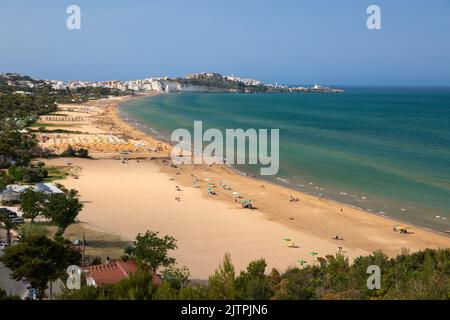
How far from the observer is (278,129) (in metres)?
58.2

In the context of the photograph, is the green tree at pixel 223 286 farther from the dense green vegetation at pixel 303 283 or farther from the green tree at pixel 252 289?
the green tree at pixel 252 289

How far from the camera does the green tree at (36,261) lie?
1120cm

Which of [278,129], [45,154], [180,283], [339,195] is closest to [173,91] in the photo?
[278,129]

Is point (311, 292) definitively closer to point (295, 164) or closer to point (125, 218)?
point (125, 218)

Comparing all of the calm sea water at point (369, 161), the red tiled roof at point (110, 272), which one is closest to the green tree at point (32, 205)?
the red tiled roof at point (110, 272)

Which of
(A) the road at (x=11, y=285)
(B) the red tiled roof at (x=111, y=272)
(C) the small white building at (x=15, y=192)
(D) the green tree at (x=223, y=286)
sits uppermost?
(D) the green tree at (x=223, y=286)

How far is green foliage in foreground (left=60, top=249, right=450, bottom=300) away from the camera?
8.55 metres

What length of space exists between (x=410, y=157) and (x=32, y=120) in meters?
40.6

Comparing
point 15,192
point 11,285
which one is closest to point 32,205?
point 15,192

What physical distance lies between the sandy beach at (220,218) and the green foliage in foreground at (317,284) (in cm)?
451

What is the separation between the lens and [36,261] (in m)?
11.2

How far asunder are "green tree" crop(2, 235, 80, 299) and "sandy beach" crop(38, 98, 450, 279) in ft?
16.4

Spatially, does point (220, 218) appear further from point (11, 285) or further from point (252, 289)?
point (252, 289)

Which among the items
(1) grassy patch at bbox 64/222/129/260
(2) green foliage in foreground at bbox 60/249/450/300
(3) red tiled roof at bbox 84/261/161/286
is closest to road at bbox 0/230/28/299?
(3) red tiled roof at bbox 84/261/161/286
